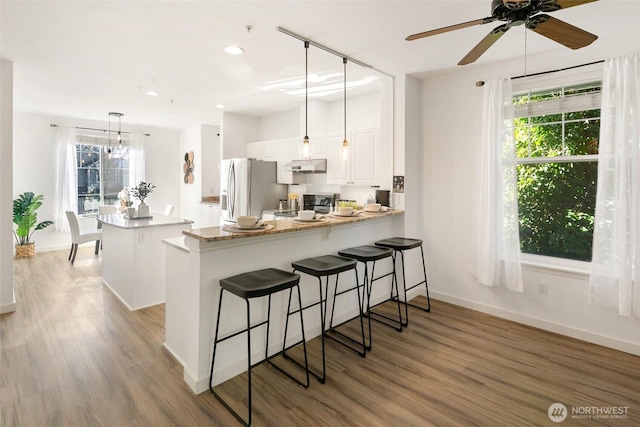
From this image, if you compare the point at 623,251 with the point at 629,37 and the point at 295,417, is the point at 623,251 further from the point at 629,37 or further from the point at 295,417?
the point at 295,417

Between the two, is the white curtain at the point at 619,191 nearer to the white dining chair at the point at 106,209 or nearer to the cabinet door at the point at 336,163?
the cabinet door at the point at 336,163

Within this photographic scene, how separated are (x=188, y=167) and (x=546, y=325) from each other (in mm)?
7117

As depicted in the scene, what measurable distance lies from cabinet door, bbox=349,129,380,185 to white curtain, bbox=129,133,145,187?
5293 mm

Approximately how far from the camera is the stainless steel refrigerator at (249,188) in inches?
203

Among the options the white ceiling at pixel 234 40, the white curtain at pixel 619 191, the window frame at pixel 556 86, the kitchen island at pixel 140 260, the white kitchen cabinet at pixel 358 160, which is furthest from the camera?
the white kitchen cabinet at pixel 358 160

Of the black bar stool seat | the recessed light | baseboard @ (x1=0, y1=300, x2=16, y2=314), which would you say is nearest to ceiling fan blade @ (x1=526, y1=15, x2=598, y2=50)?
the black bar stool seat

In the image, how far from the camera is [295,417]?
2.00 meters

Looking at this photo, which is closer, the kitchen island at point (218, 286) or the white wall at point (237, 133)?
the kitchen island at point (218, 286)

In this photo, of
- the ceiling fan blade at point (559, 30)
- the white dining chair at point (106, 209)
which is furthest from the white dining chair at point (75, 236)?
the ceiling fan blade at point (559, 30)

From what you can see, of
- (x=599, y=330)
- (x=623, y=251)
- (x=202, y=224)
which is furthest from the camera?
(x=202, y=224)

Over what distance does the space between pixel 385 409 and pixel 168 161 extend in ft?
24.3

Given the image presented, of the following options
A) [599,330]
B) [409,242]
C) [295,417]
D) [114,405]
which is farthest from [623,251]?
[114,405]

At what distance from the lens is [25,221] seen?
5.77 meters

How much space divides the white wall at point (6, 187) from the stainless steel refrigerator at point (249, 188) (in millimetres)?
2624
